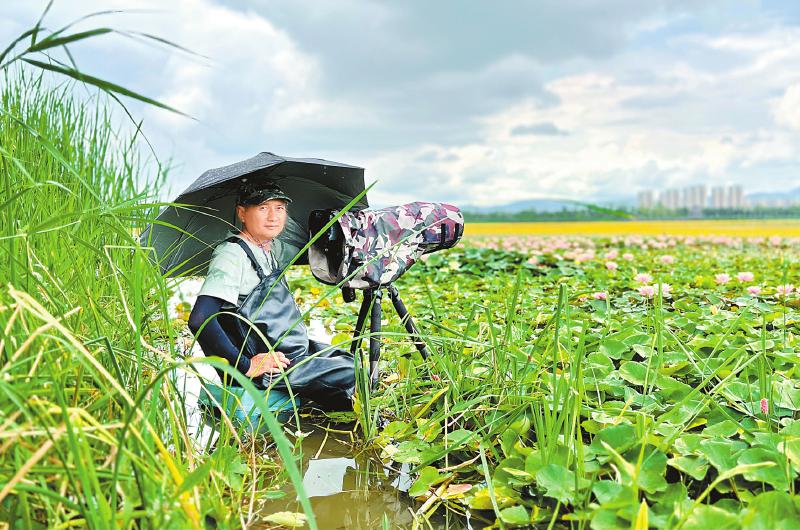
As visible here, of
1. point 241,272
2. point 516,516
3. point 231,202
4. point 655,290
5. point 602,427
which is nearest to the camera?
point 516,516

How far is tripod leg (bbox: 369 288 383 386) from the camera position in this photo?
1864mm

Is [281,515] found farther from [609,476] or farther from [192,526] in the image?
[609,476]

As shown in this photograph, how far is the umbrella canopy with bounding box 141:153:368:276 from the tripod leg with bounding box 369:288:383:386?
353 mm

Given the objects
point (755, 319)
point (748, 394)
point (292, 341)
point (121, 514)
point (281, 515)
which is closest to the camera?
point (121, 514)

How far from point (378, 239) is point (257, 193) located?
1.28 ft

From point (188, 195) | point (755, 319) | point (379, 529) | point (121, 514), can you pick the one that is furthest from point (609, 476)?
point (755, 319)

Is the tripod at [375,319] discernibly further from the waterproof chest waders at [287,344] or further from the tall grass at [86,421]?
the tall grass at [86,421]

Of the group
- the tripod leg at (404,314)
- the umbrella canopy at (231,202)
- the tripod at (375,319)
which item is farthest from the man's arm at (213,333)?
the tripod leg at (404,314)

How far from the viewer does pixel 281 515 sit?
1304 millimetres

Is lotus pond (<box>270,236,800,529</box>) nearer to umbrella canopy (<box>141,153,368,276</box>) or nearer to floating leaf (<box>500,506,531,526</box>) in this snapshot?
floating leaf (<box>500,506,531,526</box>)

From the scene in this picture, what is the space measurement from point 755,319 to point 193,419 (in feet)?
7.24

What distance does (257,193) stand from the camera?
5.98 feet

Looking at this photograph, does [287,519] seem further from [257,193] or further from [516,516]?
[257,193]

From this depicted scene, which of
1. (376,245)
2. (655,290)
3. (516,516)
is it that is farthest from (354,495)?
(655,290)
